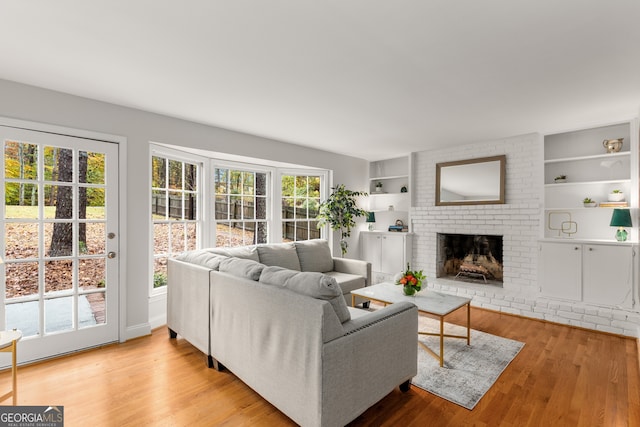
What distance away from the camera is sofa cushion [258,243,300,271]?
3.91 m

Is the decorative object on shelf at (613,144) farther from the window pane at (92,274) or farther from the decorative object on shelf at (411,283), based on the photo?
the window pane at (92,274)

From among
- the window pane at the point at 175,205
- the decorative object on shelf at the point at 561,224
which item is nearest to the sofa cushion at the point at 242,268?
the window pane at the point at 175,205

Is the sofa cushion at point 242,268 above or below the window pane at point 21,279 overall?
above

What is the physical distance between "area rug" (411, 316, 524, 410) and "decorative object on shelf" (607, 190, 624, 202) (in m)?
2.02

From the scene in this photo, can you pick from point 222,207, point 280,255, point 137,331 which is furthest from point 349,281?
point 137,331

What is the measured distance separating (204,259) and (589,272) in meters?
4.26

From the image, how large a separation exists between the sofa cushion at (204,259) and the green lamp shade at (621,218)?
4.12 meters

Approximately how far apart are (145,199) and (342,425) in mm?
2885

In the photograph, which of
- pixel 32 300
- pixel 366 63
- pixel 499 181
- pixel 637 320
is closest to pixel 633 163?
pixel 499 181

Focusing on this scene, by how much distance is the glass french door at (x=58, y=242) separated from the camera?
8.77ft

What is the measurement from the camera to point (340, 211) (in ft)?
17.7

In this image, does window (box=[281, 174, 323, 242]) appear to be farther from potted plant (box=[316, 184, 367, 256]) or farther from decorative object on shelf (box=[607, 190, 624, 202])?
decorative object on shelf (box=[607, 190, 624, 202])

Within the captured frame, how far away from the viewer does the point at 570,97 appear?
295 cm

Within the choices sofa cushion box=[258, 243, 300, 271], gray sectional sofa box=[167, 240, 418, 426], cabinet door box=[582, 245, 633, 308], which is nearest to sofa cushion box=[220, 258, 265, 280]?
gray sectional sofa box=[167, 240, 418, 426]
